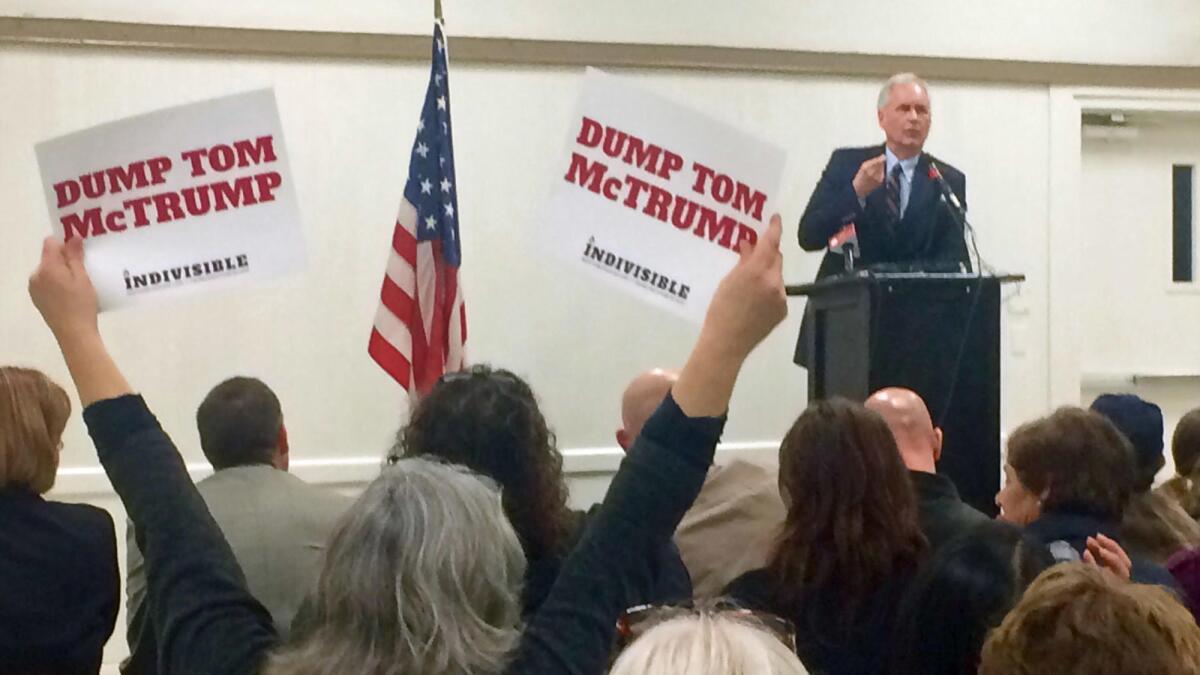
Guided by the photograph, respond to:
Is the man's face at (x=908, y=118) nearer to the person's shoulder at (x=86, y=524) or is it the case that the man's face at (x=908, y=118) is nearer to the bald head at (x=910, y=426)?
the bald head at (x=910, y=426)

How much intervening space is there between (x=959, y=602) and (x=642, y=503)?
827mm

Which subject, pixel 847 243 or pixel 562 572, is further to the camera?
pixel 847 243

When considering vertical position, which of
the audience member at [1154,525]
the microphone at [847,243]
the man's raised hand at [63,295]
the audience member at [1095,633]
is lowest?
the audience member at [1154,525]

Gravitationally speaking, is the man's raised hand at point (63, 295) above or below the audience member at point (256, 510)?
above

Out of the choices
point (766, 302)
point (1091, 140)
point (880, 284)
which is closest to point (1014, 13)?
point (1091, 140)

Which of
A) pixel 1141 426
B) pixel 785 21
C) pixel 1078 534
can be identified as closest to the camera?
pixel 1078 534

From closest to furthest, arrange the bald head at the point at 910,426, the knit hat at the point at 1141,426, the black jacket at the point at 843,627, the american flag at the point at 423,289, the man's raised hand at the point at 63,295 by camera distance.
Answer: the man's raised hand at the point at 63,295 → the black jacket at the point at 843,627 → the bald head at the point at 910,426 → the knit hat at the point at 1141,426 → the american flag at the point at 423,289

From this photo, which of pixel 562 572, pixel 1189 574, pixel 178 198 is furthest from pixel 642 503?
pixel 1189 574

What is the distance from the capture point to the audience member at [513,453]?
6.12 ft

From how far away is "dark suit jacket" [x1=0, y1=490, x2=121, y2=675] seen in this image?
2.16 m

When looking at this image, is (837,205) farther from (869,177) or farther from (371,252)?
(371,252)

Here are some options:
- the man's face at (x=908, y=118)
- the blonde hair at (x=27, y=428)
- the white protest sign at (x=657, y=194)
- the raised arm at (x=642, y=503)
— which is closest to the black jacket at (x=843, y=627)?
the white protest sign at (x=657, y=194)

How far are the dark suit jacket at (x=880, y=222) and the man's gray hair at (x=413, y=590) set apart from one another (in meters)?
2.36

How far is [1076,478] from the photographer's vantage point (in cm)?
223
